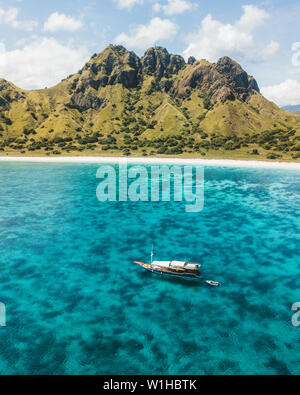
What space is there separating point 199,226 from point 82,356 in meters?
28.7

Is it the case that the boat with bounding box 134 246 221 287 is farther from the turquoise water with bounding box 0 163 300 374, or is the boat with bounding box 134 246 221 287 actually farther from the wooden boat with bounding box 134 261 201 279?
the turquoise water with bounding box 0 163 300 374

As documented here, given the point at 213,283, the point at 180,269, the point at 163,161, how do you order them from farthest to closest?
the point at 163,161 → the point at 180,269 → the point at 213,283

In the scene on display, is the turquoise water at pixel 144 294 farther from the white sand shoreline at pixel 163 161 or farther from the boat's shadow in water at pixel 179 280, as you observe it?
the white sand shoreline at pixel 163 161

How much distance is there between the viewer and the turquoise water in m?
16.4

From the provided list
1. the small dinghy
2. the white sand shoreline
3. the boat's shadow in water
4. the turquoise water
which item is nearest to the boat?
the small dinghy

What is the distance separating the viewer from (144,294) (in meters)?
23.1

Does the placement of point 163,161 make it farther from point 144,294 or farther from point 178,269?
point 144,294

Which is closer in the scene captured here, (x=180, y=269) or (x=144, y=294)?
(x=144, y=294)

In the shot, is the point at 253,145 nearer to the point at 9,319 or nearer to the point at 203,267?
the point at 203,267

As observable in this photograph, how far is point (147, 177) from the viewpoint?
300 feet

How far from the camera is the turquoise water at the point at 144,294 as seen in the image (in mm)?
16391

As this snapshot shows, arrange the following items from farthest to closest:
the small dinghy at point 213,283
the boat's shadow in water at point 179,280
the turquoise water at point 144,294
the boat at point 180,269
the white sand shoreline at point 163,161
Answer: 1. the white sand shoreline at point 163,161
2. the boat at point 180,269
3. the boat's shadow in water at point 179,280
4. the small dinghy at point 213,283
5. the turquoise water at point 144,294

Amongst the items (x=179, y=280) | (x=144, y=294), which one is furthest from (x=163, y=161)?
(x=144, y=294)

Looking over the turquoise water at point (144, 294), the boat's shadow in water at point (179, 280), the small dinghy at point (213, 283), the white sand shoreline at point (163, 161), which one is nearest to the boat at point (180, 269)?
the small dinghy at point (213, 283)
